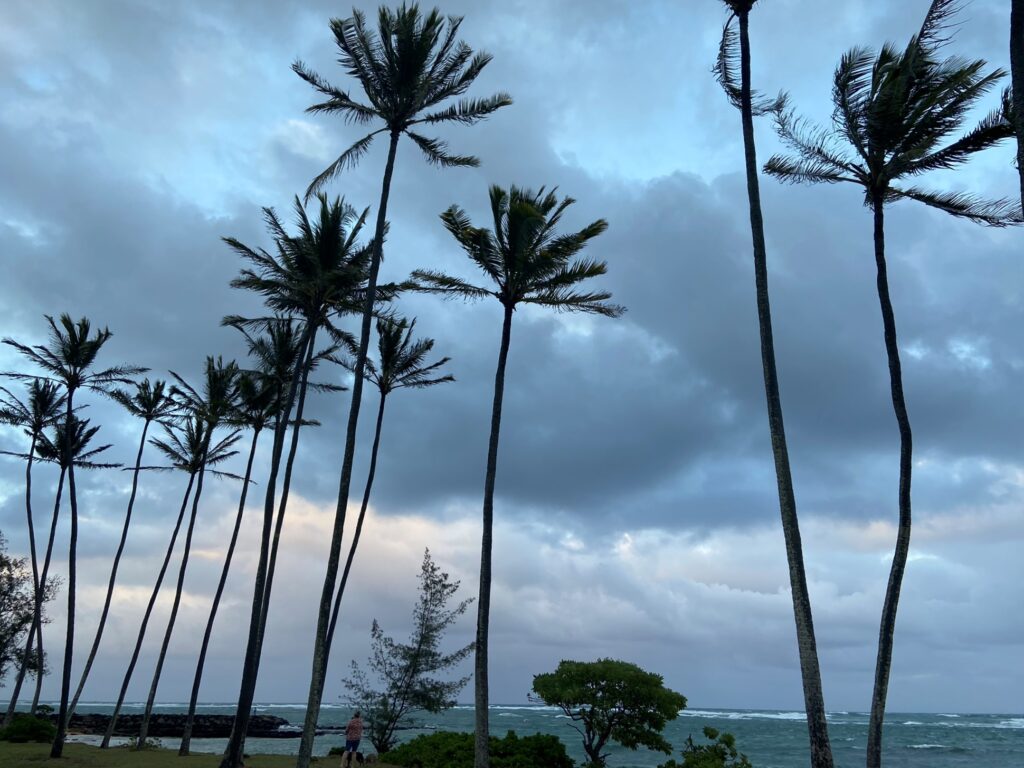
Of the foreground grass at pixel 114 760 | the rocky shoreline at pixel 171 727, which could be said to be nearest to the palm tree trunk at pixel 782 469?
the foreground grass at pixel 114 760

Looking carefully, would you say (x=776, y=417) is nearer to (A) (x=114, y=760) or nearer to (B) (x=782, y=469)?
(B) (x=782, y=469)

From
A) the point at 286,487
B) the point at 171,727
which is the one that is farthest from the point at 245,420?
the point at 171,727

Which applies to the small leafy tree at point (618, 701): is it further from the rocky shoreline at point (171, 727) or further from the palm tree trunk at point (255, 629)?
the rocky shoreline at point (171, 727)

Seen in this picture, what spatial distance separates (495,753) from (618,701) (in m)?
4.35

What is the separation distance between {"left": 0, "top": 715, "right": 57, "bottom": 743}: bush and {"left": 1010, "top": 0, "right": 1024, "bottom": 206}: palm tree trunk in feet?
125

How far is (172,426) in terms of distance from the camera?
34.3 meters

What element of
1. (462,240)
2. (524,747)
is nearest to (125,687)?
(524,747)

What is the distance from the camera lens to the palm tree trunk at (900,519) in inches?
554

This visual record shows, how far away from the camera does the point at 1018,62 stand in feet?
33.0

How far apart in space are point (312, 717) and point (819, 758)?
10.6m

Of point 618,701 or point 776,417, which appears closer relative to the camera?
point 776,417

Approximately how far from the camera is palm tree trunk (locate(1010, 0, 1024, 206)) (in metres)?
9.82

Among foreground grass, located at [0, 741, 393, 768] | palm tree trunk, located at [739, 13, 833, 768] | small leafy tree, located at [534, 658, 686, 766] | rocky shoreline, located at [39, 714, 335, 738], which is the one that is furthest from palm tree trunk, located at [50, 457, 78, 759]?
rocky shoreline, located at [39, 714, 335, 738]

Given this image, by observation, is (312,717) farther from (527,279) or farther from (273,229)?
(273,229)
